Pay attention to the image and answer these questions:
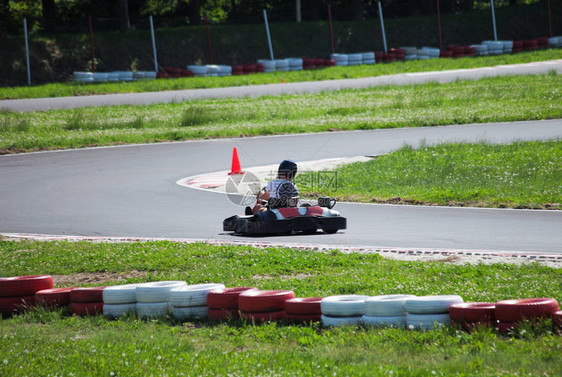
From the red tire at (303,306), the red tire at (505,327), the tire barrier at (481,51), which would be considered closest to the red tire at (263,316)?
the red tire at (303,306)

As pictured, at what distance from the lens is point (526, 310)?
611 cm

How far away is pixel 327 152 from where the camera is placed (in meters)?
19.6

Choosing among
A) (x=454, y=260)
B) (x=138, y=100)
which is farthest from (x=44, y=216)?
(x=138, y=100)

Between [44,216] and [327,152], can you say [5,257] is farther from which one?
[327,152]

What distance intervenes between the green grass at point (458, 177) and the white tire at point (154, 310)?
6892 millimetres

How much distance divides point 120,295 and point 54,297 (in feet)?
2.63

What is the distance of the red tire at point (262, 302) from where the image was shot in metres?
7.01

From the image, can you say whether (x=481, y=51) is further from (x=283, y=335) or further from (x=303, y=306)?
(x=283, y=335)

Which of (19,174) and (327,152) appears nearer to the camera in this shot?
(19,174)

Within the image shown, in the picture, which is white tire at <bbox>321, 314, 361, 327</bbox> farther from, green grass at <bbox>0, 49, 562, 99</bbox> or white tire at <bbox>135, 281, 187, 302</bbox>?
green grass at <bbox>0, 49, 562, 99</bbox>

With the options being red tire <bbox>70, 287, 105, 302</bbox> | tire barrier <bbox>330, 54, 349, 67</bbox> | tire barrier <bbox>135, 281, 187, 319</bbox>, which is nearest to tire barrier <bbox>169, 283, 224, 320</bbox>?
tire barrier <bbox>135, 281, 187, 319</bbox>

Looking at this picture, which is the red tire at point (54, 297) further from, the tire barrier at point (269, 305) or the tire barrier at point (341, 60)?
the tire barrier at point (341, 60)

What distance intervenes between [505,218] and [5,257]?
720 centimetres

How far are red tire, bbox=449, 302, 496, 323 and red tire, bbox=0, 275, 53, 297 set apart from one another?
435 cm
